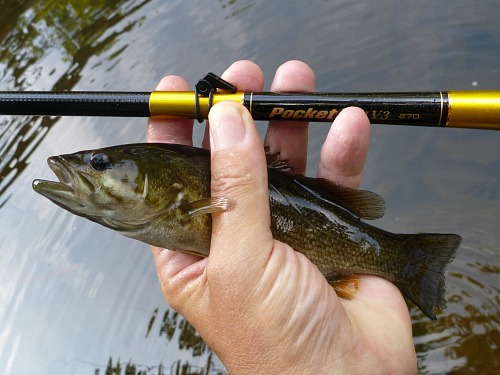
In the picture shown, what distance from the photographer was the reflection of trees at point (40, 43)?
6512 mm

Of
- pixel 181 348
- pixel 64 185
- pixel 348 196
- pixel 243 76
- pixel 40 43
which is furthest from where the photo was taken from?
pixel 40 43

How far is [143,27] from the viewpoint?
23.5 feet

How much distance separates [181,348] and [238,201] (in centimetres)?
262

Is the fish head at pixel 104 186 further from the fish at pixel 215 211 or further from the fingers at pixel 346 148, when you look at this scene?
the fingers at pixel 346 148

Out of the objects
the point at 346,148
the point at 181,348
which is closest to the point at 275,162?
the point at 346,148

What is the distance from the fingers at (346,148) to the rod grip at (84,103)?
1.13 meters

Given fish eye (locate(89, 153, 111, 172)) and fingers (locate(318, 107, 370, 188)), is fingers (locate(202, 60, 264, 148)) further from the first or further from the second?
fish eye (locate(89, 153, 111, 172))

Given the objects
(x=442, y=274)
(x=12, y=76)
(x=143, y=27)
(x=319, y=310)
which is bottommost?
(x=319, y=310)

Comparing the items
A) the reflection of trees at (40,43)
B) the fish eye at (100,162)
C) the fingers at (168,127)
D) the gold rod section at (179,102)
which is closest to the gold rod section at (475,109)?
Answer: the gold rod section at (179,102)

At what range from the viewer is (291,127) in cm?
348

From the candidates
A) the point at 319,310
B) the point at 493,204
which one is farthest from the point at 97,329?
the point at 493,204

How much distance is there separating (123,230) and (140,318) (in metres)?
2.40

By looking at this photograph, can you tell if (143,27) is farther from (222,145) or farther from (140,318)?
(222,145)

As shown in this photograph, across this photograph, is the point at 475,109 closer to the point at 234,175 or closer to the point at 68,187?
the point at 234,175
